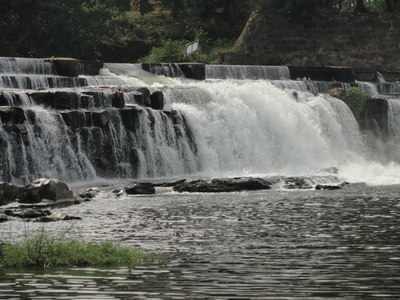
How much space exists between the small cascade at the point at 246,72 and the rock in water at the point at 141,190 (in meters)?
25.3

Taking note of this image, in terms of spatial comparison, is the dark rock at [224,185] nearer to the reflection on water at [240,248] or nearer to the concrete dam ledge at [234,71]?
the reflection on water at [240,248]

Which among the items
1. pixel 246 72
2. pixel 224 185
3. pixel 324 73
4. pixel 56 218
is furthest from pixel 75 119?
pixel 324 73

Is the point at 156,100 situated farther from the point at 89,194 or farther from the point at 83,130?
the point at 89,194

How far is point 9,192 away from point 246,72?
31746 millimetres

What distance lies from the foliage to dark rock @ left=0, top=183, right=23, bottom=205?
31927mm

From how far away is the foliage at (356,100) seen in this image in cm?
6969

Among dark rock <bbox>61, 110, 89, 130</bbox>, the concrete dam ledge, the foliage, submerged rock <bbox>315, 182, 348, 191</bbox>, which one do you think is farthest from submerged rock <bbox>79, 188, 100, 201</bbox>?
the foliage

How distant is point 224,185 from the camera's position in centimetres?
4753

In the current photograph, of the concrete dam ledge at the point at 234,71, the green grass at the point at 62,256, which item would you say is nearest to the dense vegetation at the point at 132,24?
the concrete dam ledge at the point at 234,71

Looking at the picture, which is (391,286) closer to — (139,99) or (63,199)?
(63,199)

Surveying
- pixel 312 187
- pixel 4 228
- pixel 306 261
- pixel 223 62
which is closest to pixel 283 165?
pixel 312 187

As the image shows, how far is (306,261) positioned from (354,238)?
471 cm

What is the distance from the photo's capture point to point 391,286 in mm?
20891

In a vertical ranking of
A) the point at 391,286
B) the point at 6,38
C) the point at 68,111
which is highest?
the point at 6,38
